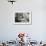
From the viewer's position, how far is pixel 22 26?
4.93 meters

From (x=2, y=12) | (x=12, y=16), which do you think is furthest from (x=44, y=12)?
(x=2, y=12)

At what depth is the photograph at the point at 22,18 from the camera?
4.92 meters

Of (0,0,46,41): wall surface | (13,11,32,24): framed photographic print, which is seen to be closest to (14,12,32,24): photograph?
(13,11,32,24): framed photographic print

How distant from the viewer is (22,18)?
16.2 ft

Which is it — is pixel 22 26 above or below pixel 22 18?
below

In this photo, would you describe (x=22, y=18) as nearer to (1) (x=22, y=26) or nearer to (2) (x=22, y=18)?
(2) (x=22, y=18)

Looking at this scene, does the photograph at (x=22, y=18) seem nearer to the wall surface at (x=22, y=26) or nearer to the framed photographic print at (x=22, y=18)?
the framed photographic print at (x=22, y=18)

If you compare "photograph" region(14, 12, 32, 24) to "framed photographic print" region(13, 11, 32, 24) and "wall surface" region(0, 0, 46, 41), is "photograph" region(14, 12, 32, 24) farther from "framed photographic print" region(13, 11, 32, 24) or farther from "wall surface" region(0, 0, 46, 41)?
"wall surface" region(0, 0, 46, 41)

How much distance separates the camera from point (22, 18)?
4941 mm

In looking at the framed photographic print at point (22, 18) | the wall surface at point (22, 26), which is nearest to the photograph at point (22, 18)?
the framed photographic print at point (22, 18)

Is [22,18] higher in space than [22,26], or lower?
higher

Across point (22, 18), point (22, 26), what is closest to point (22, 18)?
point (22, 18)

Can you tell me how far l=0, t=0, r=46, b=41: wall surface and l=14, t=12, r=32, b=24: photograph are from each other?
0.15 m

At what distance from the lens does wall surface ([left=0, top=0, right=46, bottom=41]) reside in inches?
193
